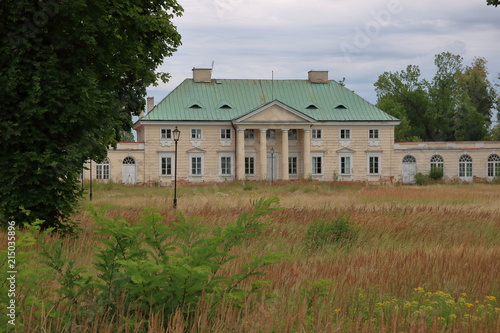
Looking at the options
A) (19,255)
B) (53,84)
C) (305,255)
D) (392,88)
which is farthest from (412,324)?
(392,88)

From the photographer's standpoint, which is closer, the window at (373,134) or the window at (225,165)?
the window at (225,165)

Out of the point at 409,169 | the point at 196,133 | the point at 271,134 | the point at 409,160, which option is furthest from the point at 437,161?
the point at 196,133

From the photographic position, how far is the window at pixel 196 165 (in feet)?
164

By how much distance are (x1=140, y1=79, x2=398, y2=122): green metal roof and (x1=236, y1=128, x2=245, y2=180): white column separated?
146cm

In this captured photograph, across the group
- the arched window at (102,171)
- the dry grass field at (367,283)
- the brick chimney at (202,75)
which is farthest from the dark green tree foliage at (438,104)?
the dry grass field at (367,283)

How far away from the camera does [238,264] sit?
734 centimetres

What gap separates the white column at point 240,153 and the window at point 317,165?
19.7 ft

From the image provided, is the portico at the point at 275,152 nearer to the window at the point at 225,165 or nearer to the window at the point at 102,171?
the window at the point at 225,165

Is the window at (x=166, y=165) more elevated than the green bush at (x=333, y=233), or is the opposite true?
the window at (x=166, y=165)

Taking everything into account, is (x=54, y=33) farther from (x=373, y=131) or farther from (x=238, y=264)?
(x=373, y=131)

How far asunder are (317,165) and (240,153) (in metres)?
6.65

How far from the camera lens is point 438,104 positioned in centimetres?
6519

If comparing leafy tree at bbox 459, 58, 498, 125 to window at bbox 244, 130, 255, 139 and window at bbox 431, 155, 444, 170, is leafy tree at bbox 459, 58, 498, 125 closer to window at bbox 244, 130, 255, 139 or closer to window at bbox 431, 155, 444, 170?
window at bbox 431, 155, 444, 170

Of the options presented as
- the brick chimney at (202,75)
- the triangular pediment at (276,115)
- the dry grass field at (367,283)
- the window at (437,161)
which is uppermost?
the brick chimney at (202,75)
